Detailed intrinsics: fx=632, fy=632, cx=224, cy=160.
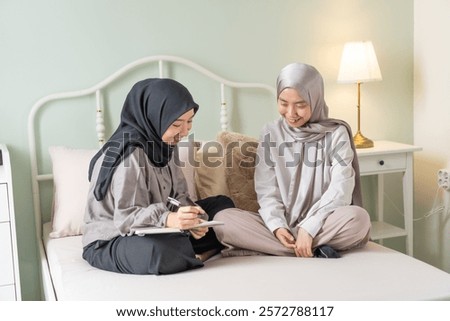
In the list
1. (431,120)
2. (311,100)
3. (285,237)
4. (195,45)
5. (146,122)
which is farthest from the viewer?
(431,120)

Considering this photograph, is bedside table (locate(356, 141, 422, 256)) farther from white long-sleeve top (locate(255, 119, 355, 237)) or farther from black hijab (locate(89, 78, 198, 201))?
black hijab (locate(89, 78, 198, 201))

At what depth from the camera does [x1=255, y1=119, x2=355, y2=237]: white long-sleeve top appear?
7.29ft

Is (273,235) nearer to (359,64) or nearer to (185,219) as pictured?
(185,219)

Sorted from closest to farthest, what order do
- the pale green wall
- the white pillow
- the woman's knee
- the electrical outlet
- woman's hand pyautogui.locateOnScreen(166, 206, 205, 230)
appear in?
woman's hand pyautogui.locateOnScreen(166, 206, 205, 230)
the woman's knee
the white pillow
the pale green wall
the electrical outlet

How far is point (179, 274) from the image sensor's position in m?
1.94

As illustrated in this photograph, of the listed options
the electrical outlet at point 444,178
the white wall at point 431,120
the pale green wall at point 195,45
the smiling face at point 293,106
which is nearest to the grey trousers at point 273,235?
the smiling face at point 293,106

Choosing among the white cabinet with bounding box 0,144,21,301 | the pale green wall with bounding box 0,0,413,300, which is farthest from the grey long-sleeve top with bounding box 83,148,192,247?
the pale green wall with bounding box 0,0,413,300

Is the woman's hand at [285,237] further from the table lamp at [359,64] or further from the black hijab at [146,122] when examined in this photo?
the table lamp at [359,64]

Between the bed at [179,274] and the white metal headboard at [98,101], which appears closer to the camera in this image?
the bed at [179,274]

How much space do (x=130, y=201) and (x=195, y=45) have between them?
42.1 inches

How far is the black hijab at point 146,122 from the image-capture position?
6.60 feet

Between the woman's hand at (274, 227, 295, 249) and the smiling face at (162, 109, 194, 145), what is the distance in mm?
469

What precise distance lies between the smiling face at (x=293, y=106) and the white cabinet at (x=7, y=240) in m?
1.00

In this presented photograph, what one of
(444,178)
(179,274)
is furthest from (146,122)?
(444,178)
